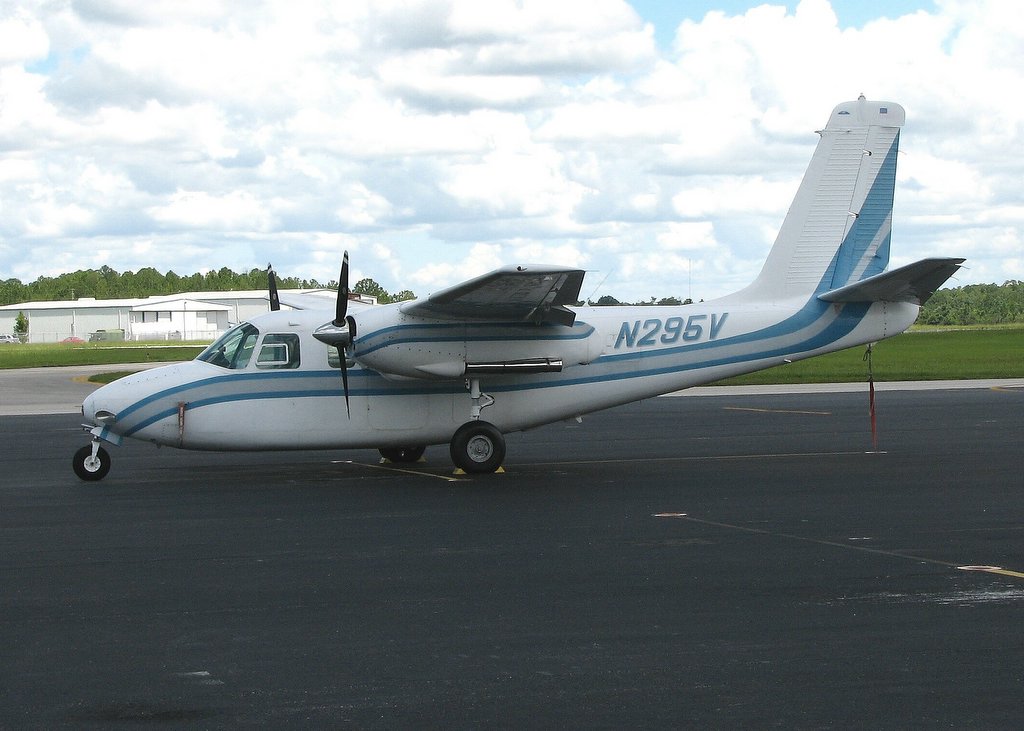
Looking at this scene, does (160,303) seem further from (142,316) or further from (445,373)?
(445,373)

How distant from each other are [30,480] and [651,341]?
32.1 feet

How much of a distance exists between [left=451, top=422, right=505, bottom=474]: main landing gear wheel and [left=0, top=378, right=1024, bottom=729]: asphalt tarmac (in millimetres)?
360

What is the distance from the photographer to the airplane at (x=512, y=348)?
1769cm

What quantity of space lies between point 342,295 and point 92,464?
456 cm

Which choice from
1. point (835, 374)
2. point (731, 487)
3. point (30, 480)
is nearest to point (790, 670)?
point (731, 487)

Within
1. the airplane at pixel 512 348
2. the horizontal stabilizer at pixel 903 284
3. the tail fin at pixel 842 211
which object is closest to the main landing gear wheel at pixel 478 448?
the airplane at pixel 512 348

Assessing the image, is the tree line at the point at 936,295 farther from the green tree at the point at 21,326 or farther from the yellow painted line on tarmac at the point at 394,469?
the yellow painted line on tarmac at the point at 394,469

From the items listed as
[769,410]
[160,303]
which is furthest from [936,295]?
[769,410]

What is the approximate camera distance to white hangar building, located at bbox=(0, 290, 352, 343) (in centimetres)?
13375

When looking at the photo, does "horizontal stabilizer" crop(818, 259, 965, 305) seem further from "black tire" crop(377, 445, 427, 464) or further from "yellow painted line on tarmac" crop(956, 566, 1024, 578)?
"yellow painted line on tarmac" crop(956, 566, 1024, 578)

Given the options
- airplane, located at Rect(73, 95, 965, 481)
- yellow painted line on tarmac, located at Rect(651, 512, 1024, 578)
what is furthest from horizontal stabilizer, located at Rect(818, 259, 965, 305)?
yellow painted line on tarmac, located at Rect(651, 512, 1024, 578)

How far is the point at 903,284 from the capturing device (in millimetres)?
18500

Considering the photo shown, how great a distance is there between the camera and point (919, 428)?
24172 millimetres

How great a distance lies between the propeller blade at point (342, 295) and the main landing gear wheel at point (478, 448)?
8.03 feet
